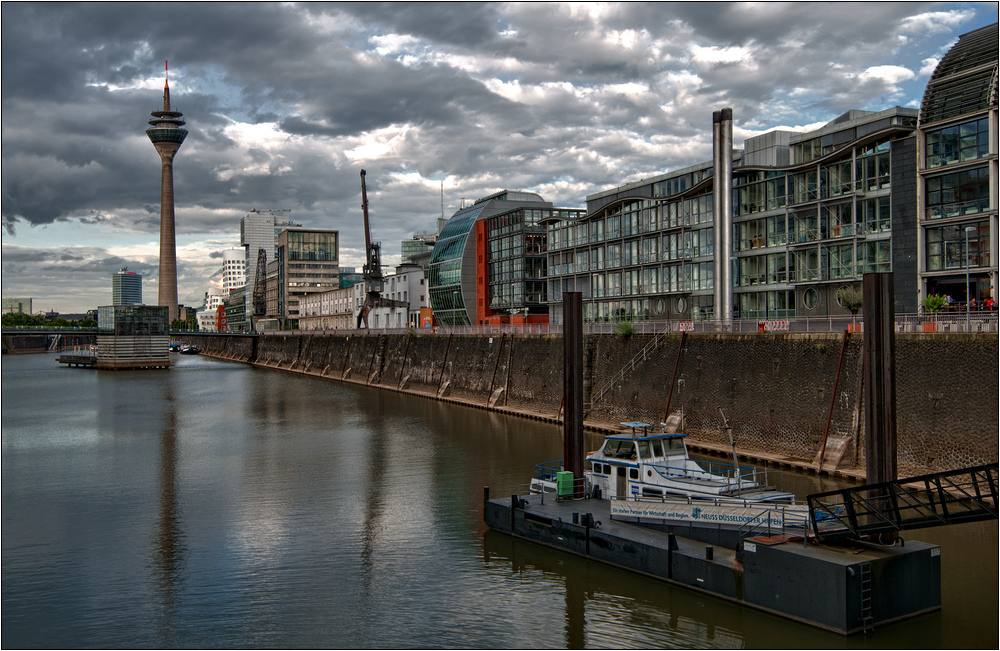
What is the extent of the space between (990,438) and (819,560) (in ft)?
49.2

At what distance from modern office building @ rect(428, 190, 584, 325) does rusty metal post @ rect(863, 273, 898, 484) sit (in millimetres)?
70191

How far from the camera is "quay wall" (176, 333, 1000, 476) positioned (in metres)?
29.7

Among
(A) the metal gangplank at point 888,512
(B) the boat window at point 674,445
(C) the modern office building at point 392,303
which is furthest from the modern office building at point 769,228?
(C) the modern office building at point 392,303

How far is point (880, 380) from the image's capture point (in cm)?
1947

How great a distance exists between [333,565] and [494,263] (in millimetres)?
79087

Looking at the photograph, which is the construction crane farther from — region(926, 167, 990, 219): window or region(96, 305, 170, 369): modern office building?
region(926, 167, 990, 219): window

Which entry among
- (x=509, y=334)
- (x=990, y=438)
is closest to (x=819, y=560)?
(x=990, y=438)

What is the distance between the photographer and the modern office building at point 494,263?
9469 cm

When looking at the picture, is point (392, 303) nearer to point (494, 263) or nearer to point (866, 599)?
point (494, 263)

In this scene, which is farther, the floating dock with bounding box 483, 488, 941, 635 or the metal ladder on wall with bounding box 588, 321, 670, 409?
the metal ladder on wall with bounding box 588, 321, 670, 409

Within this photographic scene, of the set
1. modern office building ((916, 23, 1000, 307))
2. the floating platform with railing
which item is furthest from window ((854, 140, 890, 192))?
the floating platform with railing

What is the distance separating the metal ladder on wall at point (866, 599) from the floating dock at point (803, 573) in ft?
0.07

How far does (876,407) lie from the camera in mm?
19438

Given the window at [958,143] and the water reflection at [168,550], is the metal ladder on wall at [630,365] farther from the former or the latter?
the water reflection at [168,550]
